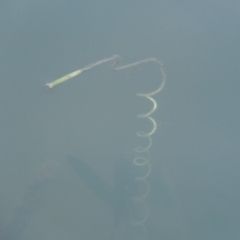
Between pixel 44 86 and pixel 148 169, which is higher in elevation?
pixel 44 86

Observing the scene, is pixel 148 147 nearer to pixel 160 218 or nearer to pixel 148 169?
pixel 148 169

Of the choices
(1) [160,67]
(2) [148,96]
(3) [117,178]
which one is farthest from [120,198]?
(1) [160,67]

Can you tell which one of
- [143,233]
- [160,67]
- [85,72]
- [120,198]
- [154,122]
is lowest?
[143,233]

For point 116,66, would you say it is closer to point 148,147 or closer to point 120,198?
point 148,147

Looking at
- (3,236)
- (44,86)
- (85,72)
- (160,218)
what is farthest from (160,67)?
(3,236)

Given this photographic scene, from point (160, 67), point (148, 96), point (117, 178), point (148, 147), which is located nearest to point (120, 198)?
point (117, 178)

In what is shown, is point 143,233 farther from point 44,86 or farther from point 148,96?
point 44,86

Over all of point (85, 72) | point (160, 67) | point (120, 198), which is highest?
point (85, 72)

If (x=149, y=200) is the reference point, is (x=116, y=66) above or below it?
above
